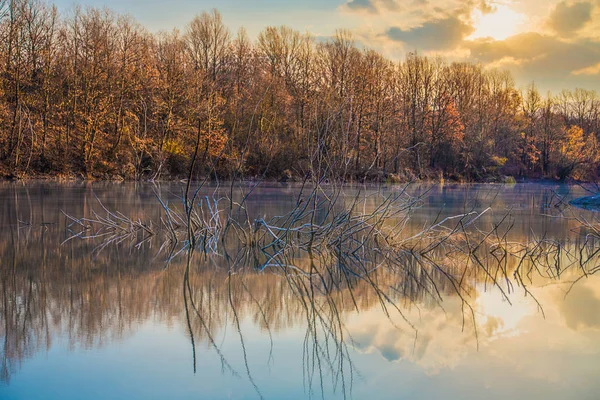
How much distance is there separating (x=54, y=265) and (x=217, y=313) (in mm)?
2890

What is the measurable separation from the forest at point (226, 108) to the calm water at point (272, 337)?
1860 centimetres

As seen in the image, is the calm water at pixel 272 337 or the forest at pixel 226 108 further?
the forest at pixel 226 108

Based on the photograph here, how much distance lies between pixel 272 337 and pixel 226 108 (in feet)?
115

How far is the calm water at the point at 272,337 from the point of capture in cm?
340

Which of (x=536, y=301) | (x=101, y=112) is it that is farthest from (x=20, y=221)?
(x=101, y=112)

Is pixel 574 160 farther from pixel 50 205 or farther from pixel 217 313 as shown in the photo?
pixel 217 313

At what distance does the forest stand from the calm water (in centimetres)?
1860

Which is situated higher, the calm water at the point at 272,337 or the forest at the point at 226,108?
the forest at the point at 226,108

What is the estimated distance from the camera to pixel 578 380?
3586 millimetres

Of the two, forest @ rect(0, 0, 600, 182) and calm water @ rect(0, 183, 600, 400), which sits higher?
forest @ rect(0, 0, 600, 182)

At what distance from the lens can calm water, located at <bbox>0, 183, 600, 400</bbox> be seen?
3402 mm

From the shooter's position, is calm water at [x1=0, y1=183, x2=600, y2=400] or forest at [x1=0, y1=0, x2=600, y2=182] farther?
forest at [x1=0, y1=0, x2=600, y2=182]

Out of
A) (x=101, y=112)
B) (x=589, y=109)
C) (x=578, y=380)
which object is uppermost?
(x=589, y=109)

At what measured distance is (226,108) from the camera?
38.4 metres
